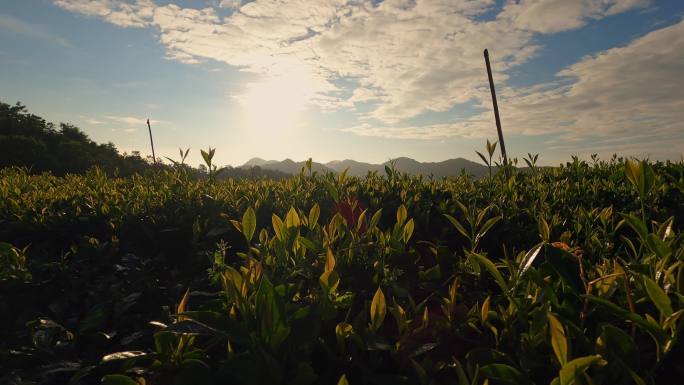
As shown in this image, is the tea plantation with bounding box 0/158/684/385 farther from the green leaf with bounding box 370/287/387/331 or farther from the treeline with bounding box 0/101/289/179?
the treeline with bounding box 0/101/289/179

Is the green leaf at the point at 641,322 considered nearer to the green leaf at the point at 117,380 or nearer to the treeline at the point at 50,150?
the green leaf at the point at 117,380

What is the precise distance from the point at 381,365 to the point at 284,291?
0.44m

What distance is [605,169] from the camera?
652cm

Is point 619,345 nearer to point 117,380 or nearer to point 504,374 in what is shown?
point 504,374

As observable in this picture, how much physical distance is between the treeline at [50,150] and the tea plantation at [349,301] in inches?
581

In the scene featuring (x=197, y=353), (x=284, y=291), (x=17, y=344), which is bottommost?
(x=17, y=344)

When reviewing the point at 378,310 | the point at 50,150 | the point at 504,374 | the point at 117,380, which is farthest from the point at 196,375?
the point at 50,150

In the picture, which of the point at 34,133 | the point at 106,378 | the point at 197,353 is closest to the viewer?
the point at 106,378

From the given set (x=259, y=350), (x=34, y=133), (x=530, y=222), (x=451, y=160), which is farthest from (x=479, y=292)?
(x=451, y=160)

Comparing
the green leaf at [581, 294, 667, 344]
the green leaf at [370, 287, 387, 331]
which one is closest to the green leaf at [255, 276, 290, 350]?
the green leaf at [370, 287, 387, 331]

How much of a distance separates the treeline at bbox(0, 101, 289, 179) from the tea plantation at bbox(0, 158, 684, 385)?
48.5ft

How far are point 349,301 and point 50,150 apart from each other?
29659 mm

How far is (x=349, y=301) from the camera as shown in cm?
163

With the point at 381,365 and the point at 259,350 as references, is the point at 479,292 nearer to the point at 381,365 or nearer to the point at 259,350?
the point at 381,365
